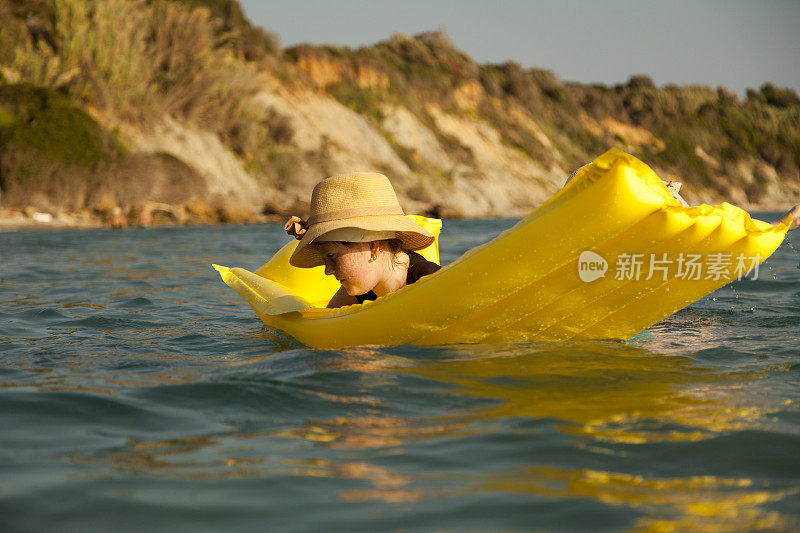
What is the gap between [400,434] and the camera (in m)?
2.20

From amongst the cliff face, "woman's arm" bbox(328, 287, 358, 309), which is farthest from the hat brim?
the cliff face

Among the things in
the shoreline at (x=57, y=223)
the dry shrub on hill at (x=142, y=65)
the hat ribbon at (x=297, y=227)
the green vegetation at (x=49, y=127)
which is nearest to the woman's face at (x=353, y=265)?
the hat ribbon at (x=297, y=227)

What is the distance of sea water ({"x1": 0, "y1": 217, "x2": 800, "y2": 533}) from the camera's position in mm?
1667

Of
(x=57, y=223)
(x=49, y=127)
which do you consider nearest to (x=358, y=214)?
(x=57, y=223)

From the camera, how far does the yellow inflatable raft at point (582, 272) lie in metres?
2.88

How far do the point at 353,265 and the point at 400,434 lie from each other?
1292 mm

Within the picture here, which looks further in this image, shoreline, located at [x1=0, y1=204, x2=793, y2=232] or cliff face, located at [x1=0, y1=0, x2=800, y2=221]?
cliff face, located at [x1=0, y1=0, x2=800, y2=221]

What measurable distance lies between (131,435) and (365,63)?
2721cm

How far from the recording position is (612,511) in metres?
1.64

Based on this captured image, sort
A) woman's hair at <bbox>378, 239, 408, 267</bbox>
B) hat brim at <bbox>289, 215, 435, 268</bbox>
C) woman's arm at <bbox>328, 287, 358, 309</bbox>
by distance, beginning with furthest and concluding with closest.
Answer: woman's arm at <bbox>328, 287, 358, 309</bbox>, woman's hair at <bbox>378, 239, 408, 267</bbox>, hat brim at <bbox>289, 215, 435, 268</bbox>

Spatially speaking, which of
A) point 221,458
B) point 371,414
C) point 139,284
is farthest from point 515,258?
point 139,284

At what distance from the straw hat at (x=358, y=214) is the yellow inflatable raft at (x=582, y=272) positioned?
0.25 meters

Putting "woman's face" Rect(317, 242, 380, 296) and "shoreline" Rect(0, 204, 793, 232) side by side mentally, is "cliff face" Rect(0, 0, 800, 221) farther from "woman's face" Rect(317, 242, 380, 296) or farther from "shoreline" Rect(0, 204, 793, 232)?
"woman's face" Rect(317, 242, 380, 296)

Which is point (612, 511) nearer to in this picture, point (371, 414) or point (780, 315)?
point (371, 414)
